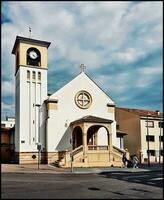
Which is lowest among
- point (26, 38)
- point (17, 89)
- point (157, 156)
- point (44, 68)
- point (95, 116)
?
point (157, 156)

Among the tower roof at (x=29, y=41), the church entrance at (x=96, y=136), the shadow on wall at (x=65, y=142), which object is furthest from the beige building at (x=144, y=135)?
the tower roof at (x=29, y=41)

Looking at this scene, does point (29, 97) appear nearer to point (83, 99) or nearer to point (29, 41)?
point (83, 99)

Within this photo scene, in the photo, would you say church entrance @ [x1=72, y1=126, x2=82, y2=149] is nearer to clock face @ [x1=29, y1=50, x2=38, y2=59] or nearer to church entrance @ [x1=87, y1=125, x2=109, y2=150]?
church entrance @ [x1=87, y1=125, x2=109, y2=150]

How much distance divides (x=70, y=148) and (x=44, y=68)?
9.05 m

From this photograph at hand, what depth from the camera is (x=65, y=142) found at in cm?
3478

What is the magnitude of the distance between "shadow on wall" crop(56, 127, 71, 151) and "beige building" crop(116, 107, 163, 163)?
12.4m

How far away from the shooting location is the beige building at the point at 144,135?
44.6 m

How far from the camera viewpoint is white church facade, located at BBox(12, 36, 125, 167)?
3288 centimetres

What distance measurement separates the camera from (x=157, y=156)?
45094 millimetres

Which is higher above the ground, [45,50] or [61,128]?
[45,50]

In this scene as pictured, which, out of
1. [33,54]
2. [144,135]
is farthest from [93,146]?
[144,135]

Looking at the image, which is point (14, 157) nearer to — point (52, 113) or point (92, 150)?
point (52, 113)

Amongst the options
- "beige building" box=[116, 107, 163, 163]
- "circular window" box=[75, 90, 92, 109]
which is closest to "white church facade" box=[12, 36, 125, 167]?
"circular window" box=[75, 90, 92, 109]

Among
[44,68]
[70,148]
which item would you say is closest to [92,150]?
[70,148]
